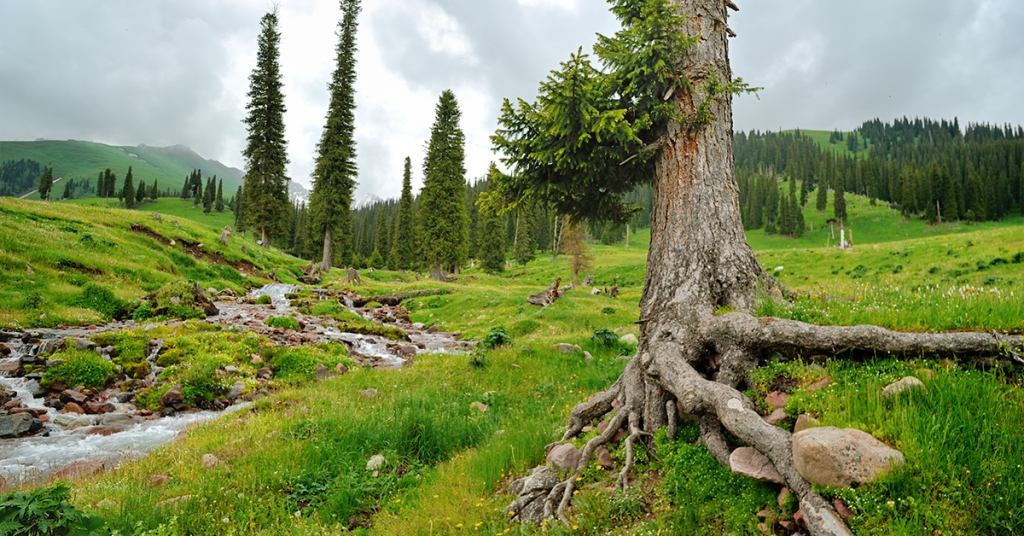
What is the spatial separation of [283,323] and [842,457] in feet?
62.0

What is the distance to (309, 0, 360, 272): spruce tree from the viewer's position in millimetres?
43656

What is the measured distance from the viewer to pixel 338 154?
44406 mm

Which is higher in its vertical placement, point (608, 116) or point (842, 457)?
point (608, 116)

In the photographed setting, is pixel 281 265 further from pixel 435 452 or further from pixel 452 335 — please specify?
pixel 435 452

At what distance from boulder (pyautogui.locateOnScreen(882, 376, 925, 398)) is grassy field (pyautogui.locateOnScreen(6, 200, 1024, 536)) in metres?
0.07

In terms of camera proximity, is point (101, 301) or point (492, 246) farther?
point (492, 246)

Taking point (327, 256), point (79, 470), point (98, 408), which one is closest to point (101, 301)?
point (98, 408)

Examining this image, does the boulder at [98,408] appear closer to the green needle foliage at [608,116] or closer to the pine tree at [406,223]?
the green needle foliage at [608,116]

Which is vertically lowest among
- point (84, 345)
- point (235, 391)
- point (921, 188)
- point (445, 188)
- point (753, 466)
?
point (235, 391)

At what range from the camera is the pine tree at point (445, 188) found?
4806 cm

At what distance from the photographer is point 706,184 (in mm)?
6438

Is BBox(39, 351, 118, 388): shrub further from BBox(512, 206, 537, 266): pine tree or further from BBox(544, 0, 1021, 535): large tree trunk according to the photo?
BBox(512, 206, 537, 266): pine tree

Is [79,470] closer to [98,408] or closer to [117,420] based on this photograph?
[117,420]

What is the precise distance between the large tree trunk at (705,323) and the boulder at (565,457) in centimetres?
18
